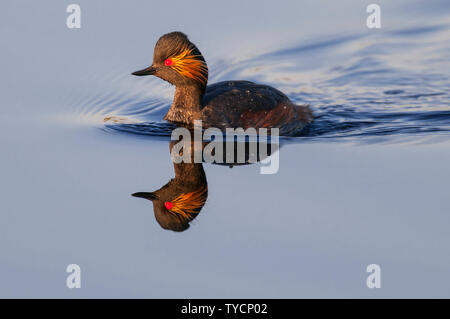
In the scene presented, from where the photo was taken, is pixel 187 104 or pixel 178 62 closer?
pixel 178 62

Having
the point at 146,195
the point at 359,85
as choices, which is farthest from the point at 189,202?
the point at 359,85

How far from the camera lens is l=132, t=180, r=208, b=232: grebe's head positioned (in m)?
→ 8.59

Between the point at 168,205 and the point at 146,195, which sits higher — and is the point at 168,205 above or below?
below

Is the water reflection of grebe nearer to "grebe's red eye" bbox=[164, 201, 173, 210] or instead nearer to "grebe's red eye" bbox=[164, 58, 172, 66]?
"grebe's red eye" bbox=[164, 201, 173, 210]

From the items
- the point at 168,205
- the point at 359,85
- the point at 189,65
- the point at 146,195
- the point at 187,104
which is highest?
the point at 359,85

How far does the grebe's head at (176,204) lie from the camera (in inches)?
338

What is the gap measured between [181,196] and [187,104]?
301 cm

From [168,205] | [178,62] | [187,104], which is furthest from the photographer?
[187,104]

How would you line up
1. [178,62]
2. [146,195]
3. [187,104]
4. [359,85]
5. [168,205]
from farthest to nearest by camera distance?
[359,85] → [187,104] → [178,62] → [146,195] → [168,205]

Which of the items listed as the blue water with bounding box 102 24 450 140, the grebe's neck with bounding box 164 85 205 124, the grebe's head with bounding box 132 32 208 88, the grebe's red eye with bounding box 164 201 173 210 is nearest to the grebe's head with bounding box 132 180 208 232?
the grebe's red eye with bounding box 164 201 173 210

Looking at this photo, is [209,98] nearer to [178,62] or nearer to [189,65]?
[189,65]

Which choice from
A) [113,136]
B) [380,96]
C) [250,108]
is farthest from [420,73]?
[113,136]

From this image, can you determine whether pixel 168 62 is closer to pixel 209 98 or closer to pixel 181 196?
pixel 209 98

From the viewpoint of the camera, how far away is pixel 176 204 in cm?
894
